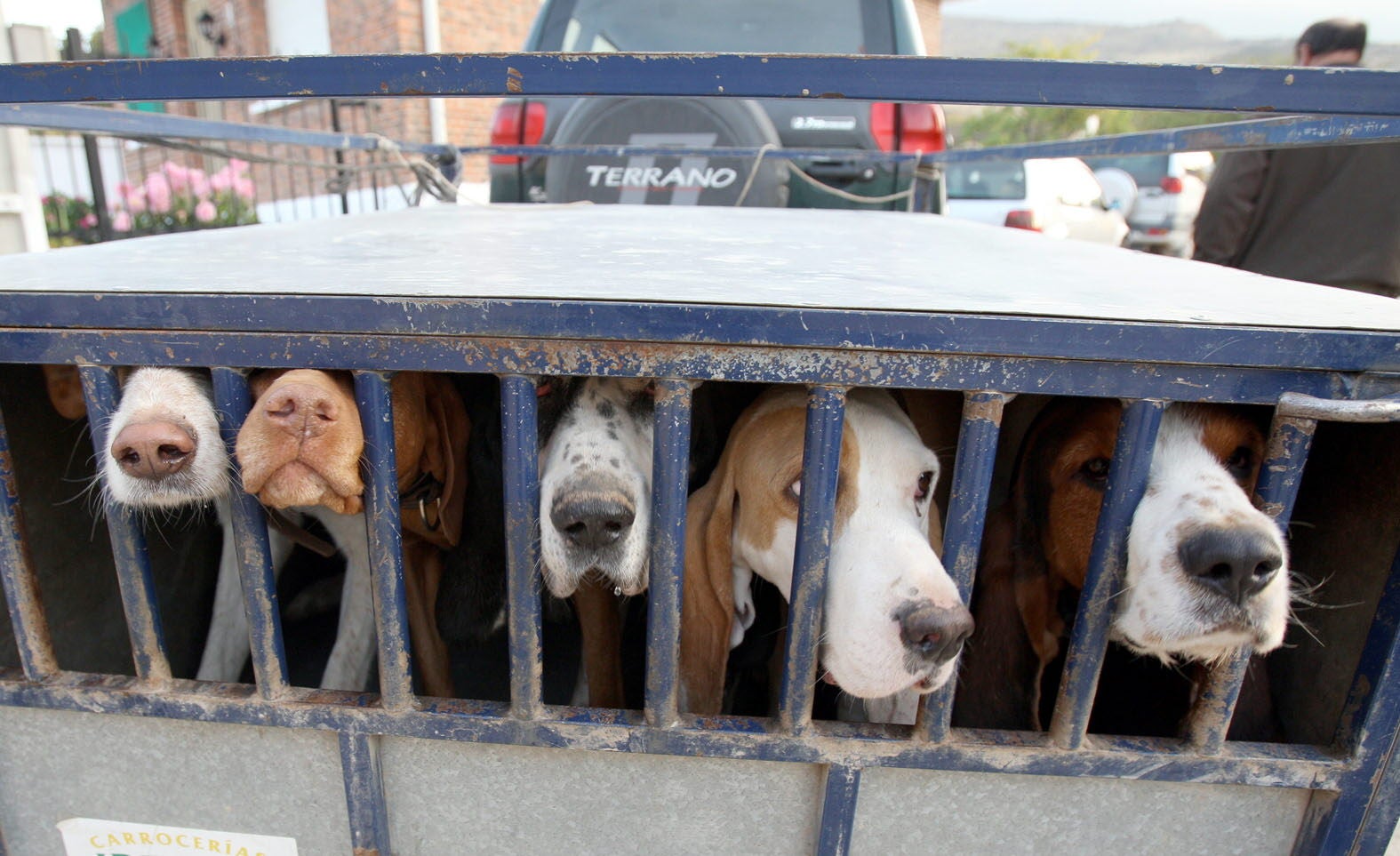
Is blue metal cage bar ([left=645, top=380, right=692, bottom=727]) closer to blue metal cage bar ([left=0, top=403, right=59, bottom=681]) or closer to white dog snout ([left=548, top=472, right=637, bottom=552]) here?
white dog snout ([left=548, top=472, right=637, bottom=552])

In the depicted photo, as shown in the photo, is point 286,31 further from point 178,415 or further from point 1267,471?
point 1267,471

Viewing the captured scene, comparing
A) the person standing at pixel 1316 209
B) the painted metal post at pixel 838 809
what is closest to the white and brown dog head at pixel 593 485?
the painted metal post at pixel 838 809

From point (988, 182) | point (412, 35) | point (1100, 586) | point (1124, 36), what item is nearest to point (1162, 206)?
point (988, 182)

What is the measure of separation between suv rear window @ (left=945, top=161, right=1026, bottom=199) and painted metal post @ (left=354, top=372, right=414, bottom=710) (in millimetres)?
11310

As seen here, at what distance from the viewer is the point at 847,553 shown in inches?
55.4

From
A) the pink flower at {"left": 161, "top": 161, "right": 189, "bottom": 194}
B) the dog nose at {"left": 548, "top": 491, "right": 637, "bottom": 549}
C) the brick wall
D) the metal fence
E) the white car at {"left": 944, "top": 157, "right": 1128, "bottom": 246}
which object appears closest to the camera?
the dog nose at {"left": 548, "top": 491, "right": 637, "bottom": 549}

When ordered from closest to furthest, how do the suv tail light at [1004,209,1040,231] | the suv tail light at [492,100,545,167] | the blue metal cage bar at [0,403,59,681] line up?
the blue metal cage bar at [0,403,59,681] → the suv tail light at [492,100,545,167] → the suv tail light at [1004,209,1040,231]

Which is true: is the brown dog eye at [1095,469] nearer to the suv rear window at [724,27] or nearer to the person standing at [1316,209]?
the person standing at [1316,209]

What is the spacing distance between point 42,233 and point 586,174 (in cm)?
441

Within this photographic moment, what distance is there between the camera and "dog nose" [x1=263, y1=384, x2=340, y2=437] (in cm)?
120

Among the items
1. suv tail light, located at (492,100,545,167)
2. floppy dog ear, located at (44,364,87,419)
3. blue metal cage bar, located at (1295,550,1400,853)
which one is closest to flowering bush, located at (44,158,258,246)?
suv tail light, located at (492,100,545,167)

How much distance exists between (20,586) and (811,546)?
129 cm

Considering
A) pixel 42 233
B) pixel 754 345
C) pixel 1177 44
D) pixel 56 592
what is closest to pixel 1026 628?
pixel 754 345

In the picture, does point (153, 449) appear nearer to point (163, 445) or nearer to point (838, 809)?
point (163, 445)
